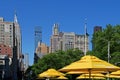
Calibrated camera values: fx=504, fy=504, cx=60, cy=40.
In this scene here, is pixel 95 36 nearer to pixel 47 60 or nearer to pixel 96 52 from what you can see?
pixel 96 52

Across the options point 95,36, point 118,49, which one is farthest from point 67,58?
point 118,49

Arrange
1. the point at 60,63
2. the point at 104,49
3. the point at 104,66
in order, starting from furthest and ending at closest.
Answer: the point at 60,63 < the point at 104,49 < the point at 104,66

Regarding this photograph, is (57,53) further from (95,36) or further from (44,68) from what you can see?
(95,36)

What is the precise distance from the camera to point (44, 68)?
371 feet

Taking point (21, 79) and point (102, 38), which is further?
point (21, 79)

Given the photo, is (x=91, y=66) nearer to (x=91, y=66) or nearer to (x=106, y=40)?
(x=91, y=66)

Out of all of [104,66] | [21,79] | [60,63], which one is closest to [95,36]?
[60,63]

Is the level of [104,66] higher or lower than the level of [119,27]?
lower

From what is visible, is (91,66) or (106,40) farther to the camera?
(106,40)

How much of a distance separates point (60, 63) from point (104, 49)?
68.4 feet

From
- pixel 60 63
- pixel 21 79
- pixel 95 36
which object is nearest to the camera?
pixel 95 36

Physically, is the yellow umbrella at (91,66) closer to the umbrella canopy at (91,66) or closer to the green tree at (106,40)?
the umbrella canopy at (91,66)

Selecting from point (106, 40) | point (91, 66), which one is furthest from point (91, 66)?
point (106, 40)

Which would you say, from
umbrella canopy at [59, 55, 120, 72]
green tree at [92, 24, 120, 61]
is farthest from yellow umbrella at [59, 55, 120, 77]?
green tree at [92, 24, 120, 61]
